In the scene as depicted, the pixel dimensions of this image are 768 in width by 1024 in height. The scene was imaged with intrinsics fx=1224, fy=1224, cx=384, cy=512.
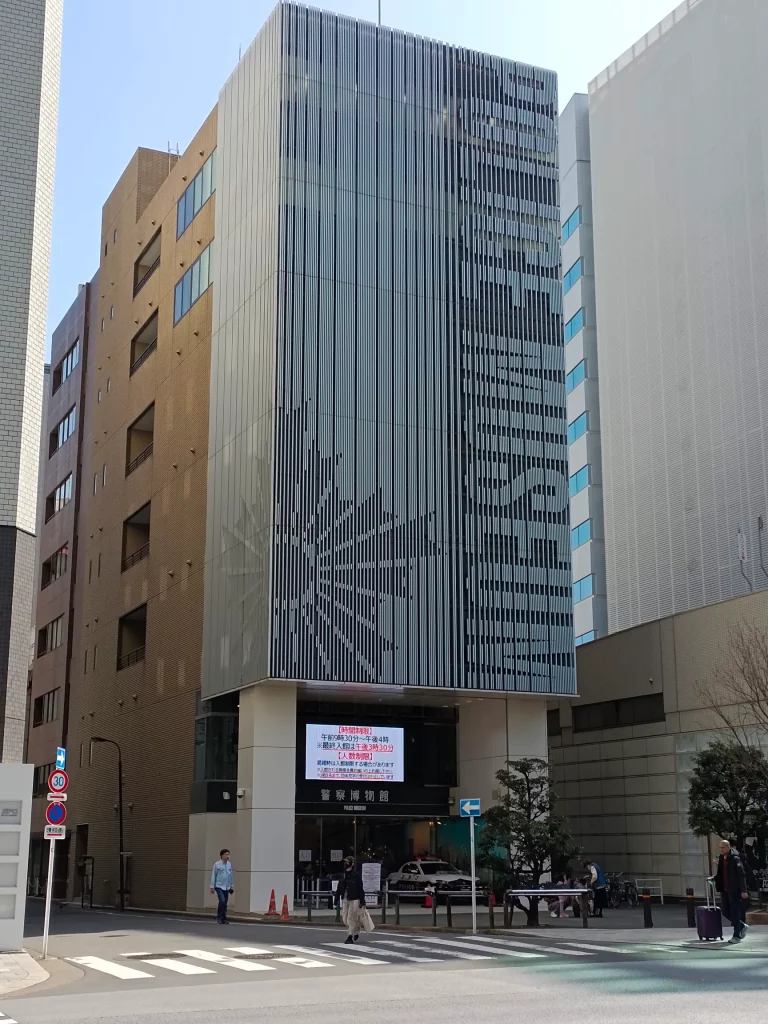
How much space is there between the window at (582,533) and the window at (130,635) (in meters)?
23.0

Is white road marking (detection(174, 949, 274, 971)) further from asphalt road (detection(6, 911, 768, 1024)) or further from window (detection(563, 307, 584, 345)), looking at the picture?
window (detection(563, 307, 584, 345))

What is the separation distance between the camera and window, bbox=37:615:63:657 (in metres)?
71.9

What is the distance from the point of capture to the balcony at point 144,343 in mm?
56438

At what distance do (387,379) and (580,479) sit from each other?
28.4 meters

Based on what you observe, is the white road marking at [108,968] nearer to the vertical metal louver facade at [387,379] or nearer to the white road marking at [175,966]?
the white road marking at [175,966]

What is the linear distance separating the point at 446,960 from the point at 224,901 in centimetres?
1277

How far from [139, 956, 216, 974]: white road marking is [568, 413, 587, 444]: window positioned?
48.6 meters

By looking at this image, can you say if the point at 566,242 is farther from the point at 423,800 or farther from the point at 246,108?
the point at 423,800


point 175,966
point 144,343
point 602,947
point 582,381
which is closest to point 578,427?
point 582,381

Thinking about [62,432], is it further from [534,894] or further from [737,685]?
[534,894]

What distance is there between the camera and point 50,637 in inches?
2940

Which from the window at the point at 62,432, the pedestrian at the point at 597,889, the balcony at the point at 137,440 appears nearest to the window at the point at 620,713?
the pedestrian at the point at 597,889

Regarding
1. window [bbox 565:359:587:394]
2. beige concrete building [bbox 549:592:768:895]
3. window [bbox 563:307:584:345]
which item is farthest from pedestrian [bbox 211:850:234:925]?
window [bbox 563:307:584:345]

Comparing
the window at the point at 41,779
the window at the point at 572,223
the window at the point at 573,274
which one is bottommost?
the window at the point at 41,779
